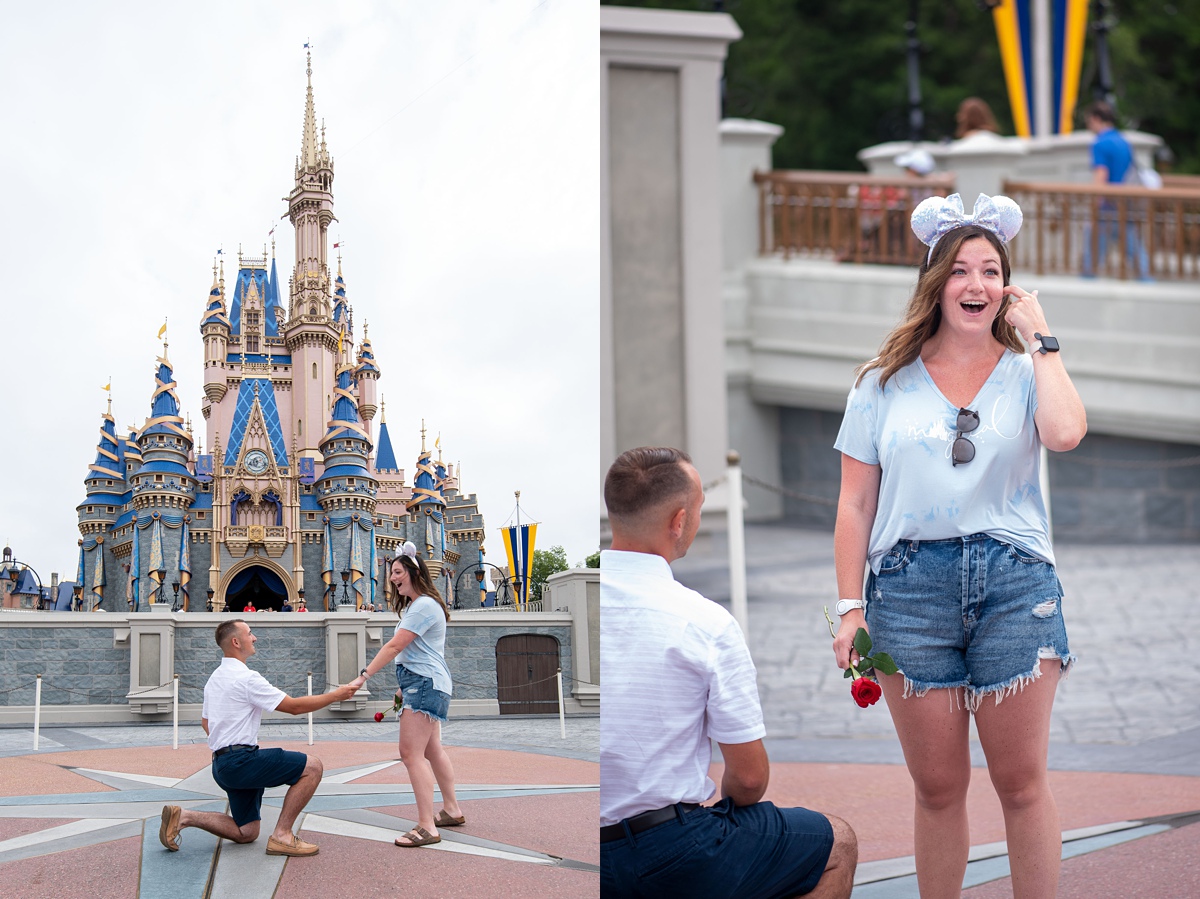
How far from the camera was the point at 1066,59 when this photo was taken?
18781mm

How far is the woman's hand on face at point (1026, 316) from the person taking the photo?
10.4ft

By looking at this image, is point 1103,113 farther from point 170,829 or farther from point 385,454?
point 170,829

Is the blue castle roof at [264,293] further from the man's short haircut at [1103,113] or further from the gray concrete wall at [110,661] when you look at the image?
the man's short haircut at [1103,113]

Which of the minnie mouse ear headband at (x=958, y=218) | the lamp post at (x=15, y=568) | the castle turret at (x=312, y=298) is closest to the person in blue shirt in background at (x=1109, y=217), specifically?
the minnie mouse ear headband at (x=958, y=218)

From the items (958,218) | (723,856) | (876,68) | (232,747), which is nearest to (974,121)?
(958,218)

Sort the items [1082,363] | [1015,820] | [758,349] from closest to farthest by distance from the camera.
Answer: [1015,820] < [1082,363] < [758,349]

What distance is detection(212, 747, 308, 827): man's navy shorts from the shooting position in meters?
3.38

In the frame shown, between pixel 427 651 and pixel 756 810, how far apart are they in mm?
974

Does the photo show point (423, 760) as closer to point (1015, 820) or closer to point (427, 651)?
point (427, 651)

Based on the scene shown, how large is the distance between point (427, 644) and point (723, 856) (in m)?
1.01

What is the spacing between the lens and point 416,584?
3.56 m

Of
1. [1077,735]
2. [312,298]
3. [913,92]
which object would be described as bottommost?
[1077,735]

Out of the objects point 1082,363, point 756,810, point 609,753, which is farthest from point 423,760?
point 1082,363

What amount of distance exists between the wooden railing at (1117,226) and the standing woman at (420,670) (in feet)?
35.8
